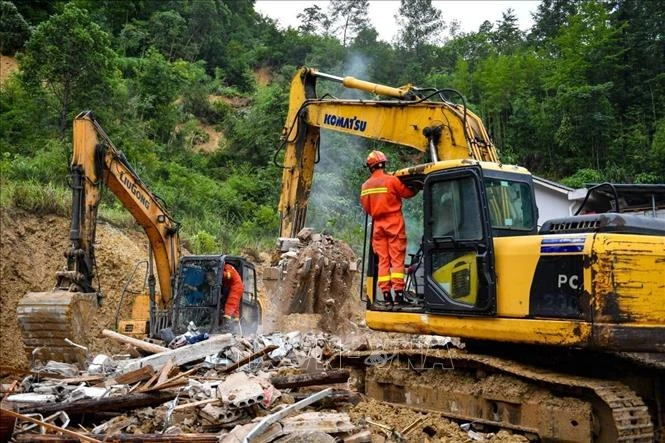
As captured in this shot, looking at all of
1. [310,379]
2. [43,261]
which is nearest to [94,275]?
[310,379]

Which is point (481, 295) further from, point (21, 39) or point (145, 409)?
point (21, 39)

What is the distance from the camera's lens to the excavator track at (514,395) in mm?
4914

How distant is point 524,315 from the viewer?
5312 mm

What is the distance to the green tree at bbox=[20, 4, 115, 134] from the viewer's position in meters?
19.0

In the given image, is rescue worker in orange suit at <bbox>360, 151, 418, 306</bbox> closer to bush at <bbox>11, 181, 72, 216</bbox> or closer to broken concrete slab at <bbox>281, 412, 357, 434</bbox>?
broken concrete slab at <bbox>281, 412, 357, 434</bbox>

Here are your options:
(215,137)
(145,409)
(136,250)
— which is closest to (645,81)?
(215,137)

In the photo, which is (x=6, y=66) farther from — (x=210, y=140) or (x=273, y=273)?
(x=273, y=273)

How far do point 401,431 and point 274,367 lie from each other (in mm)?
2276

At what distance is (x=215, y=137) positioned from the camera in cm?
3359

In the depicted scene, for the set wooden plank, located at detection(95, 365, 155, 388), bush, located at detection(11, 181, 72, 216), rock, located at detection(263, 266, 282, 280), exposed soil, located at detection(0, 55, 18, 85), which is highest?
exposed soil, located at detection(0, 55, 18, 85)

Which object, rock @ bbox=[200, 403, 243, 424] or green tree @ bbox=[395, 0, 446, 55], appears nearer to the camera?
rock @ bbox=[200, 403, 243, 424]

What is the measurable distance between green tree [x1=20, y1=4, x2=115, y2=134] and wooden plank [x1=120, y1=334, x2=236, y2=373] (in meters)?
13.9

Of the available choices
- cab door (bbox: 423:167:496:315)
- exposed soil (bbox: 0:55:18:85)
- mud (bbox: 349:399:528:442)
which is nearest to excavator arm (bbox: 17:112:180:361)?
mud (bbox: 349:399:528:442)

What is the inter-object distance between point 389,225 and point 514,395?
1.90m
